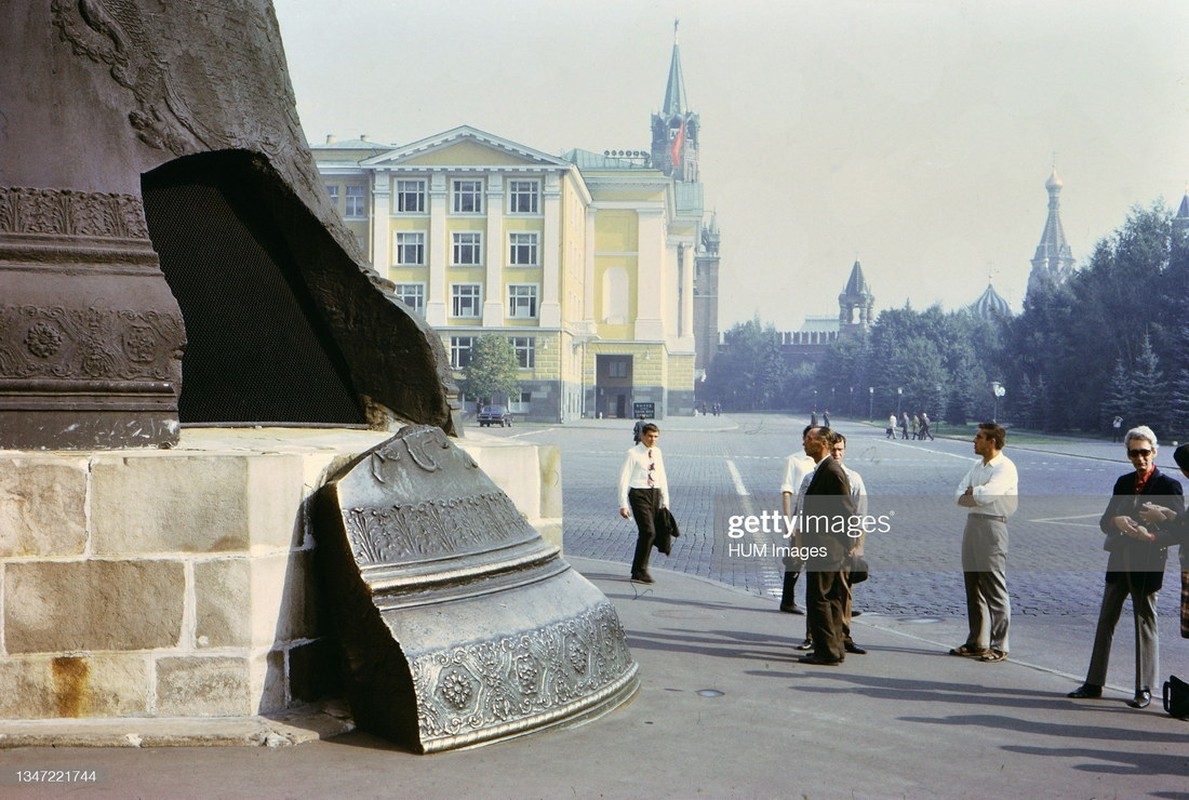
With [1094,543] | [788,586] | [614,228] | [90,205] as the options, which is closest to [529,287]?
[614,228]

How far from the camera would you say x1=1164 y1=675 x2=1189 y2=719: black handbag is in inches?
233

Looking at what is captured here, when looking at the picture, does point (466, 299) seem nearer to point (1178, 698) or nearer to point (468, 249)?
point (468, 249)

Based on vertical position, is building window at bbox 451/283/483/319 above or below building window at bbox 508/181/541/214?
below

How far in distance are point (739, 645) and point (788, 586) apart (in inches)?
69.6

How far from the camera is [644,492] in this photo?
35.5 feet

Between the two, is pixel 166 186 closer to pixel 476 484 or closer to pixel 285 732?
pixel 476 484

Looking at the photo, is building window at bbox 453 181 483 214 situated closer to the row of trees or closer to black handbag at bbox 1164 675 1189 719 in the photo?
the row of trees

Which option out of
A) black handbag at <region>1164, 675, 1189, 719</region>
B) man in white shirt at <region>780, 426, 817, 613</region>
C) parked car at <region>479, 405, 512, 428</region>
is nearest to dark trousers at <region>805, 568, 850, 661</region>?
man in white shirt at <region>780, 426, 817, 613</region>

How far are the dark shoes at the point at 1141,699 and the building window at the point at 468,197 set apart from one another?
54937 millimetres

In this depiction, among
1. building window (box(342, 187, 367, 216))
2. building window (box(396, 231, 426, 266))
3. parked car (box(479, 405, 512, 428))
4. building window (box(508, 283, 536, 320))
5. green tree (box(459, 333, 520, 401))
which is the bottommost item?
parked car (box(479, 405, 512, 428))

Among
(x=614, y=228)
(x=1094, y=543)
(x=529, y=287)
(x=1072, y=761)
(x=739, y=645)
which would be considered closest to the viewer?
(x=1072, y=761)

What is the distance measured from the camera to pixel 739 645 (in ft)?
25.3

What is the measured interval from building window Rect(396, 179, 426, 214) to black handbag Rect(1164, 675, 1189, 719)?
5535 cm

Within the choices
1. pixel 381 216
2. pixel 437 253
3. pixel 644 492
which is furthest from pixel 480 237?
pixel 644 492
